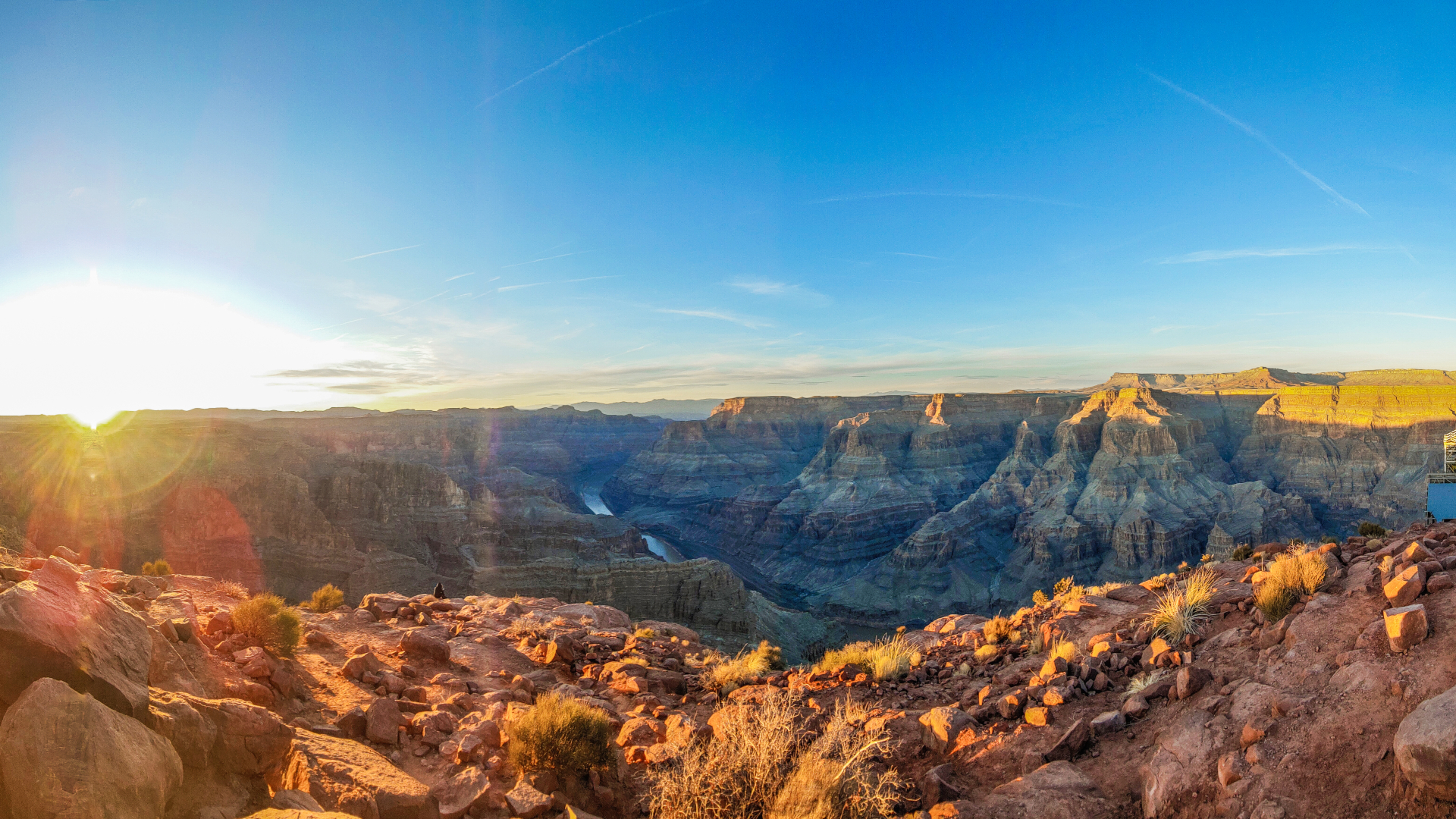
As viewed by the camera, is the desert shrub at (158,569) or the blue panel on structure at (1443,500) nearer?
the desert shrub at (158,569)

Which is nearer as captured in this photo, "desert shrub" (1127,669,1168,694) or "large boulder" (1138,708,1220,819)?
"large boulder" (1138,708,1220,819)

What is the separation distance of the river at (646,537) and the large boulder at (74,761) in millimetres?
55021

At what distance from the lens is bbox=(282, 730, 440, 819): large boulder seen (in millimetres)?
4406

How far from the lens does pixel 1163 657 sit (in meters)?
6.43

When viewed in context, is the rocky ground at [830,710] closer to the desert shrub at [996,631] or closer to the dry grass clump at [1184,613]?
the dry grass clump at [1184,613]

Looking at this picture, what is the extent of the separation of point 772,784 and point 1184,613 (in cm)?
573

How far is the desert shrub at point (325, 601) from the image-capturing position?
12289 millimetres

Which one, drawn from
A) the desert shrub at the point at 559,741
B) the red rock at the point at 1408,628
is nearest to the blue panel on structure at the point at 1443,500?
the red rock at the point at 1408,628

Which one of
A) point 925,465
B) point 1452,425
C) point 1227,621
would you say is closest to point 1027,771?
point 1227,621

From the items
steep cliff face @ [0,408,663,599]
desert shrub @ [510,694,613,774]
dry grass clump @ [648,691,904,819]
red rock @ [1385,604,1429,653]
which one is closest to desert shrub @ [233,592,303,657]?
desert shrub @ [510,694,613,774]

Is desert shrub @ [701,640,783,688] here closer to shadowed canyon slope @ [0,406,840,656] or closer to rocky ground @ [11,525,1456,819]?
rocky ground @ [11,525,1456,819]

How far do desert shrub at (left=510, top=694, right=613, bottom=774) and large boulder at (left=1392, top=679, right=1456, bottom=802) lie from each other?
5.98 m

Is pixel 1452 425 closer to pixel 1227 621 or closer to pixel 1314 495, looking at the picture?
pixel 1314 495

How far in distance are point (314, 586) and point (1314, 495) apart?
10349 centimetres
